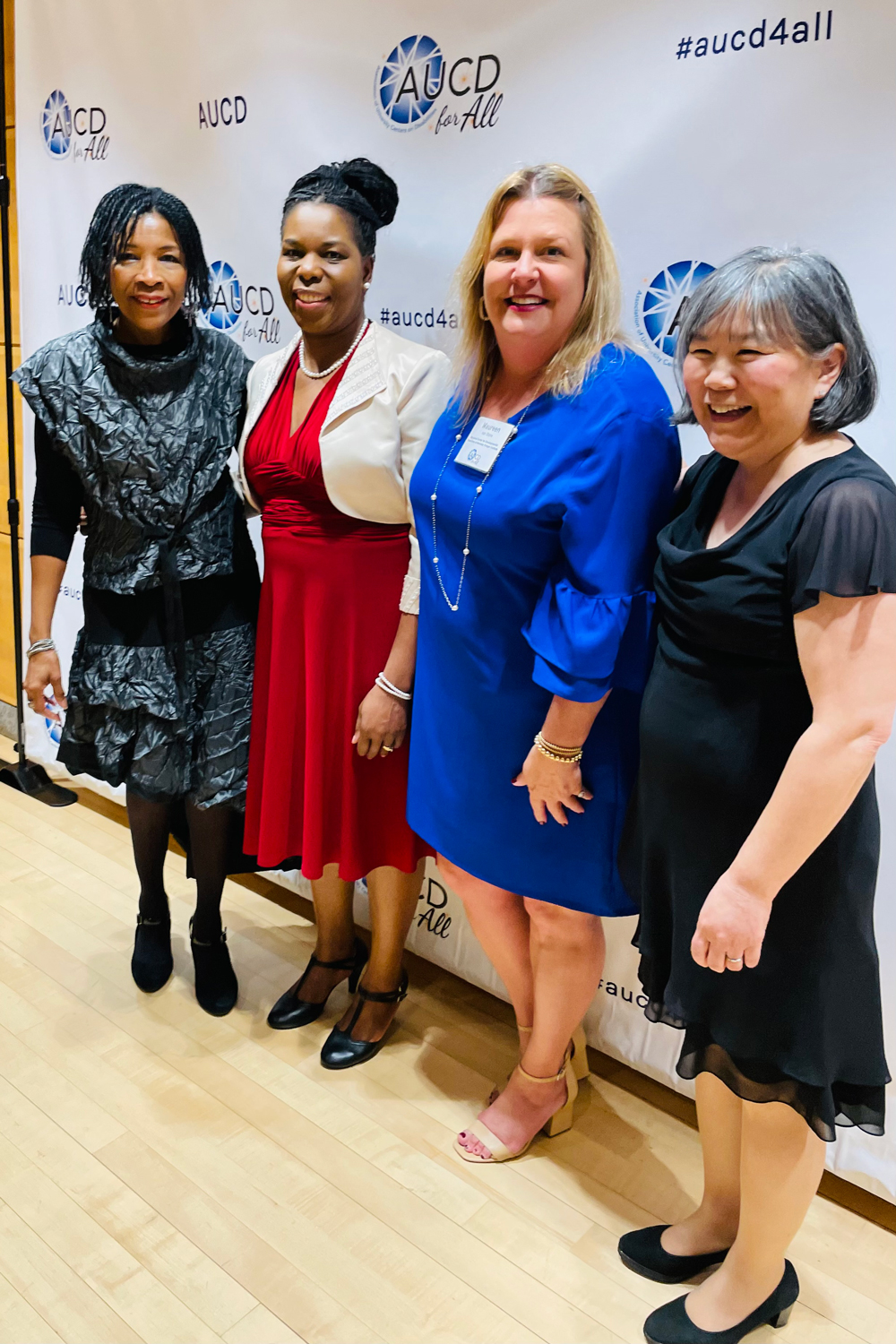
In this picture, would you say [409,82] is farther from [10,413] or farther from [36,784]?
[36,784]

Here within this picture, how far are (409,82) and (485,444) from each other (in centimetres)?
113

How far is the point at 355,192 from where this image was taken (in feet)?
6.16

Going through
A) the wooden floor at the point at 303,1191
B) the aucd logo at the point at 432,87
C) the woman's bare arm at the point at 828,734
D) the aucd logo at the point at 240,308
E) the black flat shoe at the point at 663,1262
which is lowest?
the wooden floor at the point at 303,1191

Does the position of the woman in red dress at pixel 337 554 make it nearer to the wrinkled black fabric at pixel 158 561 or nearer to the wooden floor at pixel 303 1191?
the wrinkled black fabric at pixel 158 561

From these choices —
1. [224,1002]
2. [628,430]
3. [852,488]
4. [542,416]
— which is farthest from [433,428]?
[224,1002]

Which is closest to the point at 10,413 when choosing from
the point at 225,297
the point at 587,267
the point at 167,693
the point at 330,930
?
the point at 225,297

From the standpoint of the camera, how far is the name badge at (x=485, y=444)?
1.59 m

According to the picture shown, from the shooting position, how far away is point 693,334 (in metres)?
1.24

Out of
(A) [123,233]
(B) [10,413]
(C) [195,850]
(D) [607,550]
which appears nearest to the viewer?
(D) [607,550]

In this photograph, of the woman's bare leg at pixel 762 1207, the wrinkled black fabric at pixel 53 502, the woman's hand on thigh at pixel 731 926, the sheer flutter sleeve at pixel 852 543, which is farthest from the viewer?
the wrinkled black fabric at pixel 53 502

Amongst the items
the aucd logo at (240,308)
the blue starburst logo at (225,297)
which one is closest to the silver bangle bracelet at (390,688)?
the aucd logo at (240,308)

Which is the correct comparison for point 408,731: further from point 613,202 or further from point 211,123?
point 211,123

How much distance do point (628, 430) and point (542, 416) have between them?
146mm

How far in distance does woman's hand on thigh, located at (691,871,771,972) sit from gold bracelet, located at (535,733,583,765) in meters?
0.35
